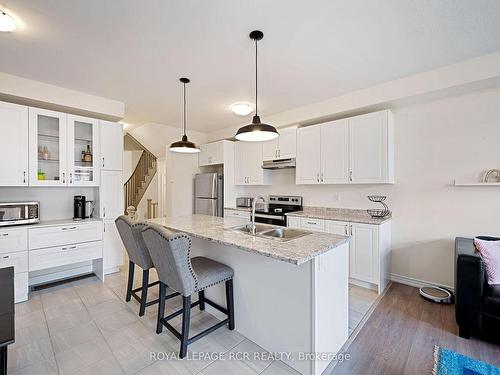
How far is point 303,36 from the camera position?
205 centimetres

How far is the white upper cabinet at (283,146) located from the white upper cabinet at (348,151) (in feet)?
0.34

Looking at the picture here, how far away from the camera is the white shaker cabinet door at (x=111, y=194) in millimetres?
3461

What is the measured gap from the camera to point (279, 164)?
4.19m

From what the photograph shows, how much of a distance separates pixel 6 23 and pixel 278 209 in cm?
377

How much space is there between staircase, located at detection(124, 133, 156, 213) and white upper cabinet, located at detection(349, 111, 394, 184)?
6.01m

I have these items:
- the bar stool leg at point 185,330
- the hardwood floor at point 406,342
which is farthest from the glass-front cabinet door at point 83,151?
the hardwood floor at point 406,342

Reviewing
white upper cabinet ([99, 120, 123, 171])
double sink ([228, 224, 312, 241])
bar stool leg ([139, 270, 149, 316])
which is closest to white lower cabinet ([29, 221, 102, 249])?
white upper cabinet ([99, 120, 123, 171])

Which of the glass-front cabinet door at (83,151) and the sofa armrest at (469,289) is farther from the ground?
the glass-front cabinet door at (83,151)

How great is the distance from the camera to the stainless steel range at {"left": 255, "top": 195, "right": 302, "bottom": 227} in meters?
3.89

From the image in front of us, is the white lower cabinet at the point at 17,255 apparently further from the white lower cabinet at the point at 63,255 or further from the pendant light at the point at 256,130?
the pendant light at the point at 256,130

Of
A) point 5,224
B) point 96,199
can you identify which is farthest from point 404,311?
point 5,224

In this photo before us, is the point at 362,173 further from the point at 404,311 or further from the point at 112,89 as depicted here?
the point at 112,89

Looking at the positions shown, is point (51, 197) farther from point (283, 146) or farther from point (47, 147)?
point (283, 146)

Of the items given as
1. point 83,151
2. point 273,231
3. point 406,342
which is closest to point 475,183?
point 406,342
